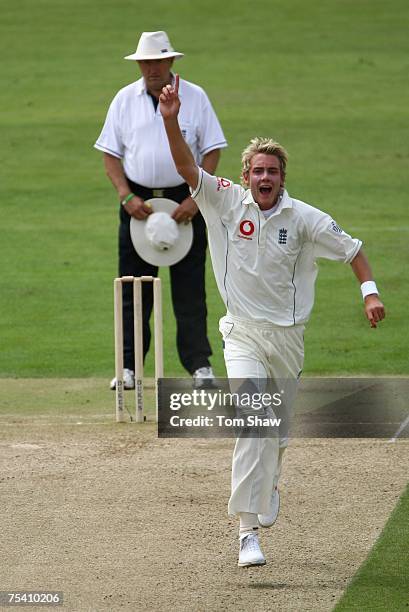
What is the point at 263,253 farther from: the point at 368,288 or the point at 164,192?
the point at 164,192

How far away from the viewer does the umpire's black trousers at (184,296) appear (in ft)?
31.5

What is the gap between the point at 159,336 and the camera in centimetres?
893

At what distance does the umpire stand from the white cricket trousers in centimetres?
301

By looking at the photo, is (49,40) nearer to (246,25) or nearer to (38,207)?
(246,25)

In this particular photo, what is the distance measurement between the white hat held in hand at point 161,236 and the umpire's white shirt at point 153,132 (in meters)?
0.17

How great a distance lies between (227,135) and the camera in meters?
20.1

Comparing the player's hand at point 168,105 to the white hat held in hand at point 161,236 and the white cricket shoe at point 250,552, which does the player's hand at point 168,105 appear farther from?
the white hat held in hand at point 161,236

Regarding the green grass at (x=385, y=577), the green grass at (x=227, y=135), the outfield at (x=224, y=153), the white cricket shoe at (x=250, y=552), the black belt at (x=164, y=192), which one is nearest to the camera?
the green grass at (x=385, y=577)

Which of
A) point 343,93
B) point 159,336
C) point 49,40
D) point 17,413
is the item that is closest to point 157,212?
point 159,336

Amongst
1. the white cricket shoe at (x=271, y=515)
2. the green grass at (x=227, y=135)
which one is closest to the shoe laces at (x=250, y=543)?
the white cricket shoe at (x=271, y=515)

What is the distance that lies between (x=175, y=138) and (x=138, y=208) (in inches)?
120

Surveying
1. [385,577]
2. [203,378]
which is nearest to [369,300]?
[385,577]

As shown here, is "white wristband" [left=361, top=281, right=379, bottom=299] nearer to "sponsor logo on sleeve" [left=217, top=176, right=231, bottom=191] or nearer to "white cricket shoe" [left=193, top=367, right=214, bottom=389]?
"sponsor logo on sleeve" [left=217, top=176, right=231, bottom=191]

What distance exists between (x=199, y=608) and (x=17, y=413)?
3787 mm
